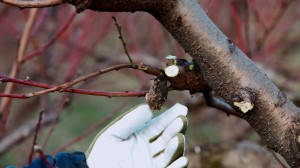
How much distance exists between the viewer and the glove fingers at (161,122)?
49.5 inches

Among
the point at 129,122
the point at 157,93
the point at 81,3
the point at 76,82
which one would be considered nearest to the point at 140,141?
the point at 129,122

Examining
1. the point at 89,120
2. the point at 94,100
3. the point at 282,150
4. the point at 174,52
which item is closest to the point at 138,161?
the point at 282,150

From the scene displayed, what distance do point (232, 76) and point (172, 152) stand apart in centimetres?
25

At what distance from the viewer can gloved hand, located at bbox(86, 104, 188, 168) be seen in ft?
4.03

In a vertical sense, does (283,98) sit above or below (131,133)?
→ below

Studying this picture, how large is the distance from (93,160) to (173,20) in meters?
0.46

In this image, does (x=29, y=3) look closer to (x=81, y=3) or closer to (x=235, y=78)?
(x=81, y=3)

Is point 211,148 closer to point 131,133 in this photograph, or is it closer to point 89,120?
point 131,133

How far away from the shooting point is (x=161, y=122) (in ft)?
4.16

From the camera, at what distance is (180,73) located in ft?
3.90

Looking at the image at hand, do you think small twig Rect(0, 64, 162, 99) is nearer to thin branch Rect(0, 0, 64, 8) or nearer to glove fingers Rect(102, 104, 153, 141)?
glove fingers Rect(102, 104, 153, 141)

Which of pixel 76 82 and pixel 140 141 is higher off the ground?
pixel 76 82

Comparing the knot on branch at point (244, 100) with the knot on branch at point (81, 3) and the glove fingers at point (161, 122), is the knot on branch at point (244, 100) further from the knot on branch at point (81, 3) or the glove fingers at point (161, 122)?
the knot on branch at point (81, 3)

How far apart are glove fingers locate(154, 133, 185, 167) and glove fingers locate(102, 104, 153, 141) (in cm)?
9
